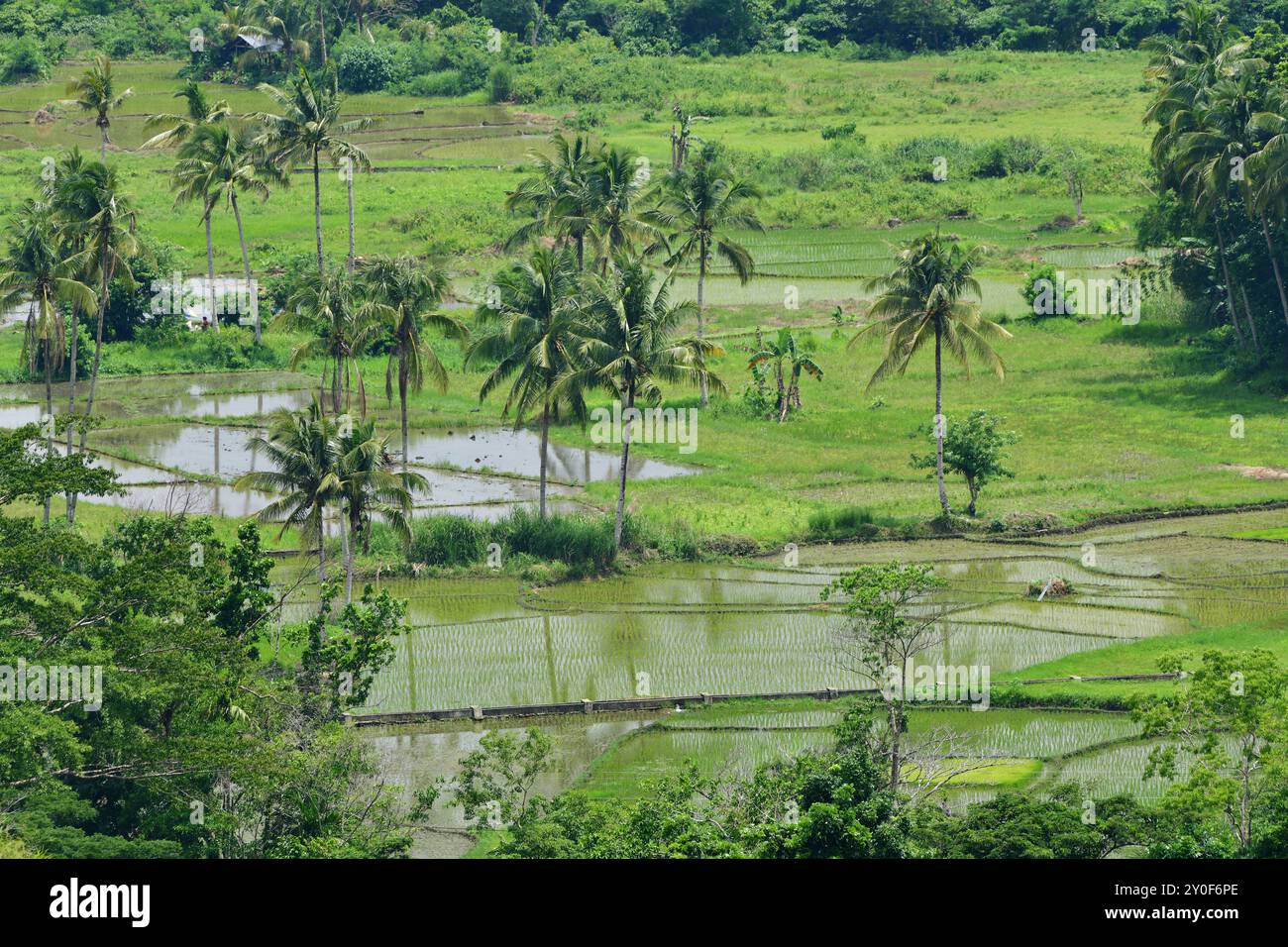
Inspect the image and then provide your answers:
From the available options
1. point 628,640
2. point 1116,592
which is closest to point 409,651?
point 628,640

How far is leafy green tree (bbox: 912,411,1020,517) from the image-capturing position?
49188 mm

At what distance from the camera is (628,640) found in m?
41.2

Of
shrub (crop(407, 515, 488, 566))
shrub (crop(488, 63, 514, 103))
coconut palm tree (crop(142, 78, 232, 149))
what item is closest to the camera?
shrub (crop(407, 515, 488, 566))

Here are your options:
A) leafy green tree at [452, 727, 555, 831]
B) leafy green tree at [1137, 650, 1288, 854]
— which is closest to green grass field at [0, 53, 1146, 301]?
leafy green tree at [452, 727, 555, 831]

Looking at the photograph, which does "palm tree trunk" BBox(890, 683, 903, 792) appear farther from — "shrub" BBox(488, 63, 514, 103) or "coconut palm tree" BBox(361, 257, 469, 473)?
"shrub" BBox(488, 63, 514, 103)

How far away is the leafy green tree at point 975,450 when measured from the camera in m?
49.2

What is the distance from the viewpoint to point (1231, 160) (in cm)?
6144

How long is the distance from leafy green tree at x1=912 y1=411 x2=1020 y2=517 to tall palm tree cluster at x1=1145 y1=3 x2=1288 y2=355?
17.1 meters

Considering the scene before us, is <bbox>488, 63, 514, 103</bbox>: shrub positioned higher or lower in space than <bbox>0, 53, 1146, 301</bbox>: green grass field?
higher

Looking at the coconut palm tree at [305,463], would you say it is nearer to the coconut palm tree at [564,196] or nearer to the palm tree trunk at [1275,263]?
the coconut palm tree at [564,196]
